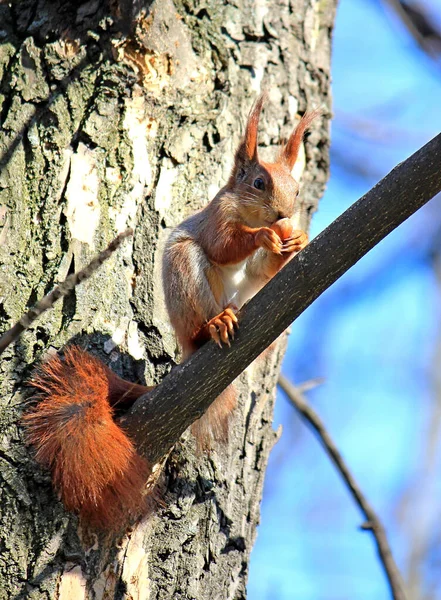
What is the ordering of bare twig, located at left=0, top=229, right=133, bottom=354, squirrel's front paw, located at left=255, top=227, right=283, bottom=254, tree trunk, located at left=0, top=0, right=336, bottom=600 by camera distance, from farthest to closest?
1. squirrel's front paw, located at left=255, top=227, right=283, bottom=254
2. tree trunk, located at left=0, top=0, right=336, bottom=600
3. bare twig, located at left=0, top=229, right=133, bottom=354

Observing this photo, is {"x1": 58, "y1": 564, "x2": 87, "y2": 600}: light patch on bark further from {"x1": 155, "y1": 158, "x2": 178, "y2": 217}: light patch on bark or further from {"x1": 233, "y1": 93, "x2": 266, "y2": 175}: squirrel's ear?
{"x1": 233, "y1": 93, "x2": 266, "y2": 175}: squirrel's ear

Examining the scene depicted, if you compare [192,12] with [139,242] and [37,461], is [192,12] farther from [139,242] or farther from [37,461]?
[37,461]

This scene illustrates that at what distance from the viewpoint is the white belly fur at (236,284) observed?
2.30 metres

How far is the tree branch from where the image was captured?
1540 mm

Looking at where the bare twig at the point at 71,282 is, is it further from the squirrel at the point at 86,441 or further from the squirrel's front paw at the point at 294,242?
the squirrel's front paw at the point at 294,242

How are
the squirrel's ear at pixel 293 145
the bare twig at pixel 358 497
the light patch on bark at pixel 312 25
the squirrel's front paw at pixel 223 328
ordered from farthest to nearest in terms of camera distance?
the light patch on bark at pixel 312 25 → the squirrel's ear at pixel 293 145 → the bare twig at pixel 358 497 → the squirrel's front paw at pixel 223 328

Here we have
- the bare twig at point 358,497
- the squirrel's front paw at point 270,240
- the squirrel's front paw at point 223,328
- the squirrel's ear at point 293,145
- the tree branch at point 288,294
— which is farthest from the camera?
the squirrel's ear at point 293,145

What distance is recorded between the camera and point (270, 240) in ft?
6.71

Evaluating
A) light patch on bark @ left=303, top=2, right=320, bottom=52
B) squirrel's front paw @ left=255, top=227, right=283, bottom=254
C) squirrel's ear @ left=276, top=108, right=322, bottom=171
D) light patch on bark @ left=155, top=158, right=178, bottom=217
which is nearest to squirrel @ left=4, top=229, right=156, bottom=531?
squirrel's front paw @ left=255, top=227, right=283, bottom=254

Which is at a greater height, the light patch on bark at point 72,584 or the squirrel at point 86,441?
the squirrel at point 86,441

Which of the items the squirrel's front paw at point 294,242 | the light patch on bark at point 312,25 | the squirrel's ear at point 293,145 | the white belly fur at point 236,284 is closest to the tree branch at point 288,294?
the squirrel's front paw at point 294,242

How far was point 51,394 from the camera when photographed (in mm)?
1875

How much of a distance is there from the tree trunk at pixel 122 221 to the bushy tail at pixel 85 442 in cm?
5

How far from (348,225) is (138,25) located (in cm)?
118
